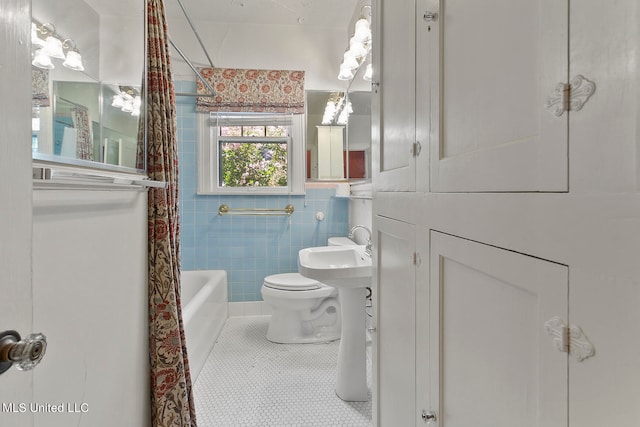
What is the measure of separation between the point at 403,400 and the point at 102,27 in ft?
4.63

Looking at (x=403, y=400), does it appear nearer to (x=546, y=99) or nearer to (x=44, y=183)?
(x=546, y=99)

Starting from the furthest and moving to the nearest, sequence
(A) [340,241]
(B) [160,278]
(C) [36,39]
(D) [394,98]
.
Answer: (A) [340,241], (B) [160,278], (D) [394,98], (C) [36,39]

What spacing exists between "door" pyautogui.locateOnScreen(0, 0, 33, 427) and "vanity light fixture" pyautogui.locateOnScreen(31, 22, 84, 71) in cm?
28

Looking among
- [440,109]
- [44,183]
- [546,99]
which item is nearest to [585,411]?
[546,99]

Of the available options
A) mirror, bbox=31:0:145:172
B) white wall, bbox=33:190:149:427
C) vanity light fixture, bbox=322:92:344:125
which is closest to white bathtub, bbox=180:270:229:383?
white wall, bbox=33:190:149:427

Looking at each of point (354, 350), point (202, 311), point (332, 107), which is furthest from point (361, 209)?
point (202, 311)

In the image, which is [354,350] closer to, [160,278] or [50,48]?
[160,278]

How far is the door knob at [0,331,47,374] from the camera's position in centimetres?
38

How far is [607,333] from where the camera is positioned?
A: 0.33 m

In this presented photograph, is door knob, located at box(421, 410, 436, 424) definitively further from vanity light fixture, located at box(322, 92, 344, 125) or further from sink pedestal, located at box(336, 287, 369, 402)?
vanity light fixture, located at box(322, 92, 344, 125)

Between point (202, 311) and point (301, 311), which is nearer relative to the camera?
point (202, 311)

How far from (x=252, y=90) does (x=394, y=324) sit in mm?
2410

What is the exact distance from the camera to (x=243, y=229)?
285cm

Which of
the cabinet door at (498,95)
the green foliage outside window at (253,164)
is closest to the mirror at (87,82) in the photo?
the cabinet door at (498,95)
